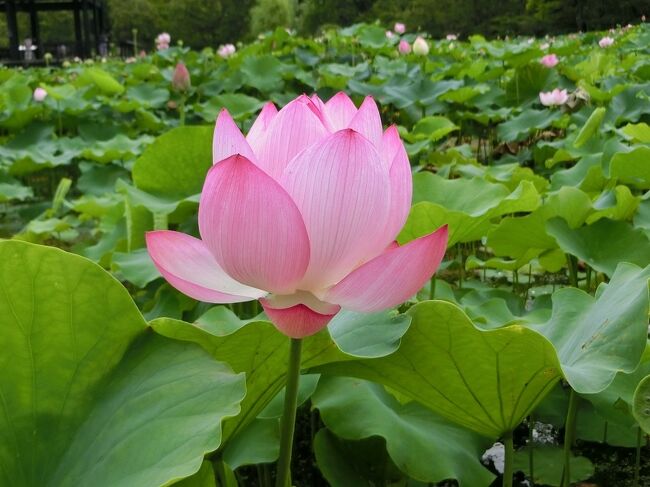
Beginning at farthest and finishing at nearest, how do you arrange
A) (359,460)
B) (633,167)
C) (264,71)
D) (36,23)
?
1. (36,23)
2. (264,71)
3. (633,167)
4. (359,460)

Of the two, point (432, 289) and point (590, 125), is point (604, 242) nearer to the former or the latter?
point (432, 289)

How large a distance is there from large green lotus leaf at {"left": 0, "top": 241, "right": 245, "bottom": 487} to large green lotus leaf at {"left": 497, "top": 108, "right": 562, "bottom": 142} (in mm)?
2028

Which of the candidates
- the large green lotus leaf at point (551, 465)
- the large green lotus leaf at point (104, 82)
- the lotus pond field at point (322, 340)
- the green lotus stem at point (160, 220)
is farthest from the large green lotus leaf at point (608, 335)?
the large green lotus leaf at point (104, 82)

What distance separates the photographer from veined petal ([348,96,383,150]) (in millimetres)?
484

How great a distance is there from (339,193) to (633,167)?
90 centimetres

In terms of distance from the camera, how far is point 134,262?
1.17 meters

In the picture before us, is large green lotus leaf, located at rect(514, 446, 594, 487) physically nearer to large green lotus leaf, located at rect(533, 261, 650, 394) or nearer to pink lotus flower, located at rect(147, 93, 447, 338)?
large green lotus leaf, located at rect(533, 261, 650, 394)

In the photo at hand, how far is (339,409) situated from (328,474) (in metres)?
0.08

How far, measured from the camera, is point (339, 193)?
43 cm

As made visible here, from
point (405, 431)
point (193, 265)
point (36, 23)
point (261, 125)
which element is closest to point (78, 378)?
point (193, 265)

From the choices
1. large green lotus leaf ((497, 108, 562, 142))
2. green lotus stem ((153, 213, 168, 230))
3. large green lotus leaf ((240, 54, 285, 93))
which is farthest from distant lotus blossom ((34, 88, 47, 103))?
green lotus stem ((153, 213, 168, 230))

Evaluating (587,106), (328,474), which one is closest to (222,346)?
(328,474)

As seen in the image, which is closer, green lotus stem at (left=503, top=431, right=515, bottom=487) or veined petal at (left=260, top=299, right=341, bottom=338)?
veined petal at (left=260, top=299, right=341, bottom=338)

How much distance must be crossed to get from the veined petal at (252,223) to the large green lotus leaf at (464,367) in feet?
0.48
